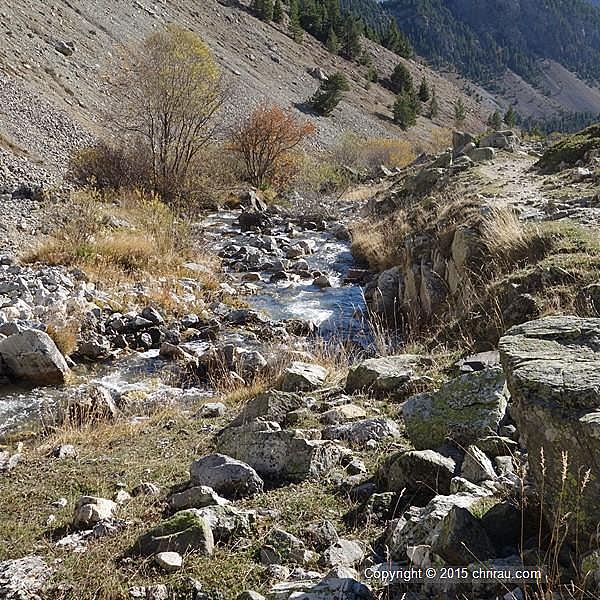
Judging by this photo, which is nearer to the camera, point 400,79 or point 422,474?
point 422,474

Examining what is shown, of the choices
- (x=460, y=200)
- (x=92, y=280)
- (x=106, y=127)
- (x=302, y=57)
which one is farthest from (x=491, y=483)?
Answer: (x=302, y=57)

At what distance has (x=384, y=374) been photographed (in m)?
5.37

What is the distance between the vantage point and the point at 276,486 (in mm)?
3701

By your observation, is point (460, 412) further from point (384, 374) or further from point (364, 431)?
point (384, 374)

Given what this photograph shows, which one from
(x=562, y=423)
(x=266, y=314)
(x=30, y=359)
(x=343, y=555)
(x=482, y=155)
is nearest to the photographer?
(x=562, y=423)

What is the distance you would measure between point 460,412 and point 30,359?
5863 mm

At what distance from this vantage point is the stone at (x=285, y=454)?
12.5 ft

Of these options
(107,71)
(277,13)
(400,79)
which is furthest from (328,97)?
(400,79)

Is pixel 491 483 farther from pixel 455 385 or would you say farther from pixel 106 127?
pixel 106 127

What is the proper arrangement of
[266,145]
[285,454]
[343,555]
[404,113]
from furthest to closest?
[404,113]
[266,145]
[285,454]
[343,555]

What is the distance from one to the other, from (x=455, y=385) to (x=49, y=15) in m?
37.8

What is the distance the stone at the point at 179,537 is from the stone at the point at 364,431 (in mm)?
1476

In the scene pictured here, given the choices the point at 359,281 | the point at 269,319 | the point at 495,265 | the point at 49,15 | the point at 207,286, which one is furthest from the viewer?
the point at 49,15

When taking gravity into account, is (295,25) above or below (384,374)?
above
